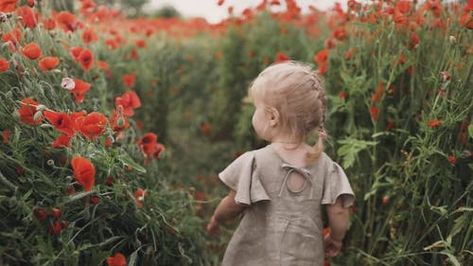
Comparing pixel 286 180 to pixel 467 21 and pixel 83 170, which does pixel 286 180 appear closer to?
pixel 83 170

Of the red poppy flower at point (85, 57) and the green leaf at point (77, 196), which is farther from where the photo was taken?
the red poppy flower at point (85, 57)

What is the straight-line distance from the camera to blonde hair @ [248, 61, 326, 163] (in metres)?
2.19

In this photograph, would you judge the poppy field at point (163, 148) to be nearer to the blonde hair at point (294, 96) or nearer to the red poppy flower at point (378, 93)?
the red poppy flower at point (378, 93)

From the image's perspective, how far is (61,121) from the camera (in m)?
2.02

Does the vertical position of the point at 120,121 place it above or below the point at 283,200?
above

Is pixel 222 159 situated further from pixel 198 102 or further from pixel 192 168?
pixel 198 102

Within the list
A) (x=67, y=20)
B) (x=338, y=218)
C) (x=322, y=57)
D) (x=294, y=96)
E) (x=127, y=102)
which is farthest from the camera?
(x=322, y=57)

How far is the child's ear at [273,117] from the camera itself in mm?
2209

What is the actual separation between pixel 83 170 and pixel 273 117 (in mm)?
698

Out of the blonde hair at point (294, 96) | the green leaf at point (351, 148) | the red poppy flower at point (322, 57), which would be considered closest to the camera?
the blonde hair at point (294, 96)

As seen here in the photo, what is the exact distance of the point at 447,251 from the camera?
2379mm

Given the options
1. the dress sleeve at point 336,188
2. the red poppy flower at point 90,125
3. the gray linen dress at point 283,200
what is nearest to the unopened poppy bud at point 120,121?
the red poppy flower at point 90,125

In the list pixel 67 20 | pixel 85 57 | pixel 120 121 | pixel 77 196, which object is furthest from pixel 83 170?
pixel 67 20

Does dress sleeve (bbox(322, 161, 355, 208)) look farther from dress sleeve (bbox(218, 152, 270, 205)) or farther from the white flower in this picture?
the white flower
